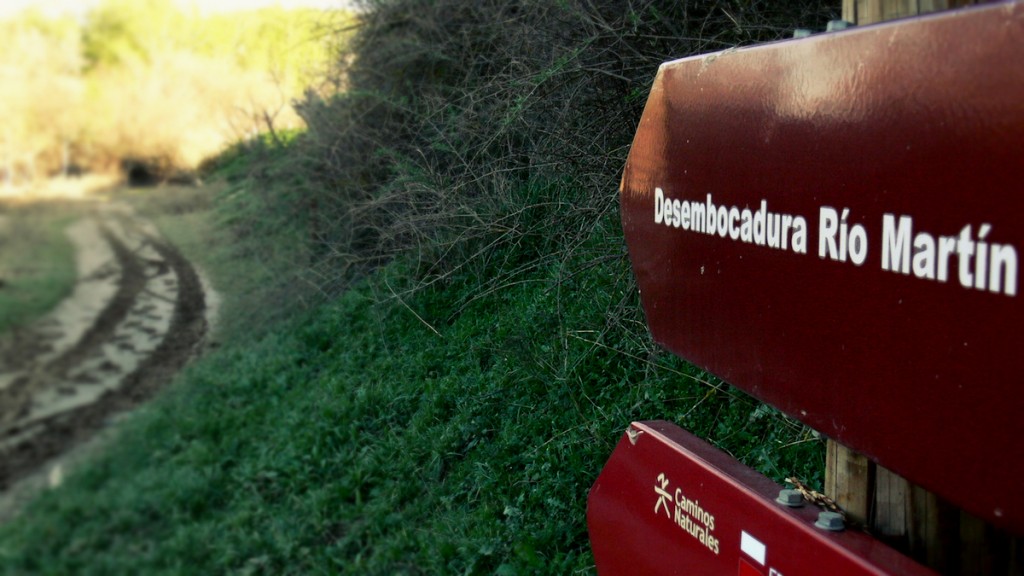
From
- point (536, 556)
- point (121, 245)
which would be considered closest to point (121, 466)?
point (121, 245)

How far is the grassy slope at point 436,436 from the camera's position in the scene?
13.9 feet

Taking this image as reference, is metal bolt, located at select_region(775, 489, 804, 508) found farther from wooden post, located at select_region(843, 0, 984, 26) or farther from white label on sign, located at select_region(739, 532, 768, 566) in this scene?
wooden post, located at select_region(843, 0, 984, 26)

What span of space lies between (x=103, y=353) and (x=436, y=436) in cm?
403

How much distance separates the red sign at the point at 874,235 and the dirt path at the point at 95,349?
1.29m

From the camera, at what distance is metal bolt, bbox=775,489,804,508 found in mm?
1640

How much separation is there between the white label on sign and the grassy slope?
1609 millimetres

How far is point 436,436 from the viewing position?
5902 millimetres

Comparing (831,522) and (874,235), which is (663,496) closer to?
(831,522)

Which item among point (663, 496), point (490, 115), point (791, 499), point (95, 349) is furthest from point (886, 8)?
point (490, 115)

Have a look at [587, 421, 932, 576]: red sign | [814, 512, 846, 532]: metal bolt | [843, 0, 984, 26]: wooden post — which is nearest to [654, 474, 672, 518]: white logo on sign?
[587, 421, 932, 576]: red sign

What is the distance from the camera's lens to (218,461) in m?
5.81

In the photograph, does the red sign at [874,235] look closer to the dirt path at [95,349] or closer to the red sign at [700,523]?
the red sign at [700,523]

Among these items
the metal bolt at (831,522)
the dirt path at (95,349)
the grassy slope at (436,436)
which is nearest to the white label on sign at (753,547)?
the metal bolt at (831,522)

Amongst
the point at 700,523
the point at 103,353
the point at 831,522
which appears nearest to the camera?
the point at 831,522
